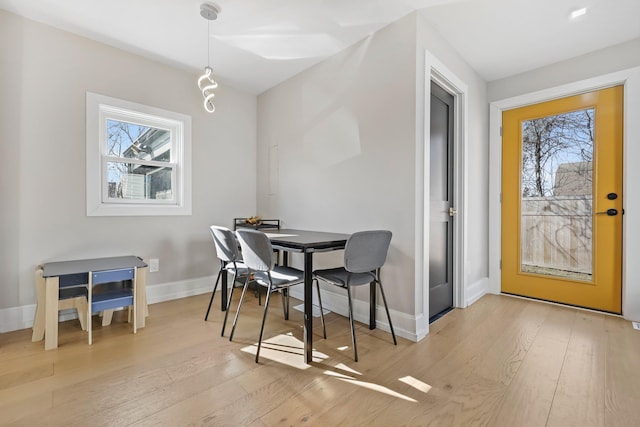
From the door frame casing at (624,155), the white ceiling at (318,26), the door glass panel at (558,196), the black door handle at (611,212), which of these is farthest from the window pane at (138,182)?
the black door handle at (611,212)

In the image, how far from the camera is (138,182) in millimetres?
2953

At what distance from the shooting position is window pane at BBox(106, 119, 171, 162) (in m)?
2.78

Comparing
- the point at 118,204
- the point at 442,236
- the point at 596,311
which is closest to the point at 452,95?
the point at 442,236

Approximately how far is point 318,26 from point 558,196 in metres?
2.84

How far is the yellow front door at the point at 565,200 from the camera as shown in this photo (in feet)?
8.57

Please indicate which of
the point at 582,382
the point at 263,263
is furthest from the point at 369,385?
the point at 582,382

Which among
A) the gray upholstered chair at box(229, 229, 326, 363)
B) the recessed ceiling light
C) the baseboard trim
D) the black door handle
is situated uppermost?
the recessed ceiling light

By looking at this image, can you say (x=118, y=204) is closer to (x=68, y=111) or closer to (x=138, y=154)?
(x=138, y=154)

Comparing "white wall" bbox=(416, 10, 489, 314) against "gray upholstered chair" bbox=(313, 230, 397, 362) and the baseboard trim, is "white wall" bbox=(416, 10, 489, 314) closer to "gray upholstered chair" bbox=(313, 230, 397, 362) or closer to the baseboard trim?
the baseboard trim

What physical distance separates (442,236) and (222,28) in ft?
8.78

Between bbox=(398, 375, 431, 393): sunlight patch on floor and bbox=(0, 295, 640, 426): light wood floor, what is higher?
bbox=(0, 295, 640, 426): light wood floor

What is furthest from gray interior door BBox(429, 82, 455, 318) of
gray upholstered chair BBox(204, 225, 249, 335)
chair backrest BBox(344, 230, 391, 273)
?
Answer: gray upholstered chair BBox(204, 225, 249, 335)

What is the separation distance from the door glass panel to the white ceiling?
2.25 ft

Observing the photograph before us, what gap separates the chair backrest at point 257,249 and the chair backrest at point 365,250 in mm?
500
